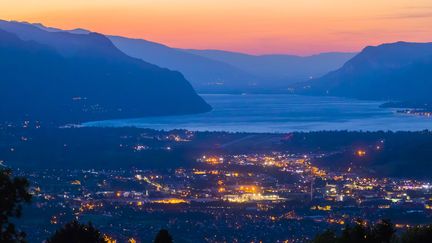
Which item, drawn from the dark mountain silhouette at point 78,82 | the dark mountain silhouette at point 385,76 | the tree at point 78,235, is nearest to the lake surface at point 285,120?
the dark mountain silhouette at point 78,82

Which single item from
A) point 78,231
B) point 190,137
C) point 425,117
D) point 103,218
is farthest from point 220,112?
point 78,231

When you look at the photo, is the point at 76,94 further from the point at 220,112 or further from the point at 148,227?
the point at 148,227

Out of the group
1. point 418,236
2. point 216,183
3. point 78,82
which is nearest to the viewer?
point 418,236

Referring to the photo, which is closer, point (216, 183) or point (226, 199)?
point (226, 199)

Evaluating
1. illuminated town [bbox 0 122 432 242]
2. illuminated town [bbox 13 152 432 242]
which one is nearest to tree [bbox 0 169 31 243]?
illuminated town [bbox 0 122 432 242]

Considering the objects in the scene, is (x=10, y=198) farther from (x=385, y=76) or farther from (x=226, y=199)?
(x=385, y=76)

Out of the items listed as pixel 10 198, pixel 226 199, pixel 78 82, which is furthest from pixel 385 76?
pixel 10 198

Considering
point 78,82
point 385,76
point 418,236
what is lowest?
point 418,236
